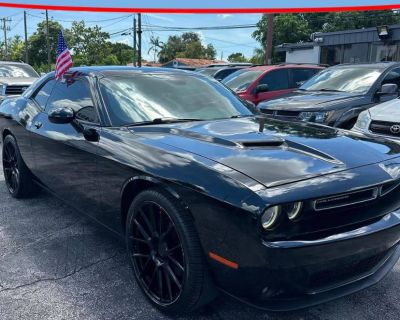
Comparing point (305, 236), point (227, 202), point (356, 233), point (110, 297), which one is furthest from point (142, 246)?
point (356, 233)

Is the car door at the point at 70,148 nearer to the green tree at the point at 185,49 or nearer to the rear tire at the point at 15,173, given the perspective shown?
the rear tire at the point at 15,173

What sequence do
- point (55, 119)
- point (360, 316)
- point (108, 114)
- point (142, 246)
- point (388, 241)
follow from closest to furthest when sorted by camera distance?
point (388, 241) < point (360, 316) < point (142, 246) < point (108, 114) < point (55, 119)

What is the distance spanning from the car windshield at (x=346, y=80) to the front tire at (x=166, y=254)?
214 inches

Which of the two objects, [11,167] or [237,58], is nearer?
[11,167]

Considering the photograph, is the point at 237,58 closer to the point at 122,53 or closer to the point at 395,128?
the point at 122,53

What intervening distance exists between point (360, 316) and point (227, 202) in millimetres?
1199

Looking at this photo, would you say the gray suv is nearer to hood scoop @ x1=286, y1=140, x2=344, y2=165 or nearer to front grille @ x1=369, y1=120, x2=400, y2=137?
front grille @ x1=369, y1=120, x2=400, y2=137

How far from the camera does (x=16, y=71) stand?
43.9 feet

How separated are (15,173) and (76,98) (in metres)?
1.60

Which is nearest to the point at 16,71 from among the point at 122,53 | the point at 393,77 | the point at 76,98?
the point at 393,77

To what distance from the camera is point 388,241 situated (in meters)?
2.48

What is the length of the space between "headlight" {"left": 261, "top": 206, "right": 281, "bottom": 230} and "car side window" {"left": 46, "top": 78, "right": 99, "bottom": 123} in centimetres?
174

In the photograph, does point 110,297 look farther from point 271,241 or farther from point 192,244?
point 271,241

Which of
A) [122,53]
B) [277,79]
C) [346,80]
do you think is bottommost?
[277,79]
